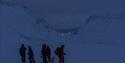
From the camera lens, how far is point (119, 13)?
1772 inches

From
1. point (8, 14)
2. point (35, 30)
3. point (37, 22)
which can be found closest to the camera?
point (8, 14)

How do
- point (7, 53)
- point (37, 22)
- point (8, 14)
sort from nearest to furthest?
point (7, 53), point (8, 14), point (37, 22)

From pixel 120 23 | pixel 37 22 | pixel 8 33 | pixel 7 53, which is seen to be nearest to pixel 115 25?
pixel 120 23

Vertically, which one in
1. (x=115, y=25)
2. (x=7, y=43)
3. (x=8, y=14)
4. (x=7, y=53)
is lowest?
(x=7, y=53)

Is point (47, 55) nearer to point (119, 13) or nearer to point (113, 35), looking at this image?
point (113, 35)

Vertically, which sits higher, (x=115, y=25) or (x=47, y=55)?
(x=115, y=25)

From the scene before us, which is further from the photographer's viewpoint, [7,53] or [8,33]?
[8,33]

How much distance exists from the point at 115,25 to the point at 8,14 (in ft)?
43.5

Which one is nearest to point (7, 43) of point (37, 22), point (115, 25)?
point (115, 25)

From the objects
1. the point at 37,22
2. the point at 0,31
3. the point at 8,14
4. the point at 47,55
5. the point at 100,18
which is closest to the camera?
the point at 47,55

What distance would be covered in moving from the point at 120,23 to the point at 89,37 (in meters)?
3.51

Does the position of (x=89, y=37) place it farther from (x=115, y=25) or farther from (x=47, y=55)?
(x=47, y=55)

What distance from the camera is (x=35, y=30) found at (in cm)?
5106

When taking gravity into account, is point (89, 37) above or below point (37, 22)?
below
